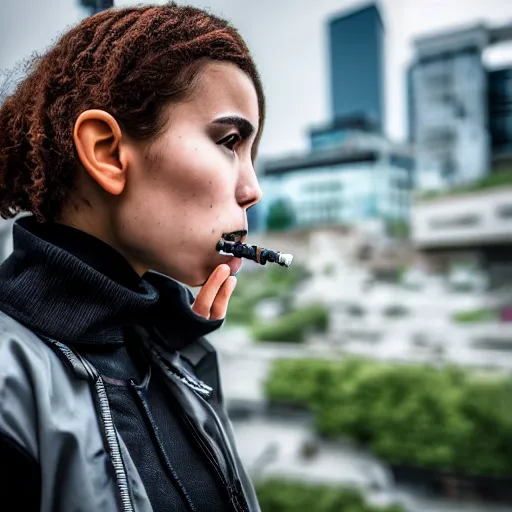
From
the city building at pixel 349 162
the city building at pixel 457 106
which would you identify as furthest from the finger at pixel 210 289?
the city building at pixel 457 106

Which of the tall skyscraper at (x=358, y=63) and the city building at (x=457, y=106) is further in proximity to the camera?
the city building at (x=457, y=106)

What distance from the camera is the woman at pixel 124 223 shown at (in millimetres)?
489

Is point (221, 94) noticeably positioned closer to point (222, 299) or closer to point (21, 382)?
point (222, 299)

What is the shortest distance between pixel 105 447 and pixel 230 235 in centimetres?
24

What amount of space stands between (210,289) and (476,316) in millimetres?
2894

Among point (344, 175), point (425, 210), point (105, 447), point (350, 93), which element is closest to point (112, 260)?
point (105, 447)

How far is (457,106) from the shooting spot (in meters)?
2.86

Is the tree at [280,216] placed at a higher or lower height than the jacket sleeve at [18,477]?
lower

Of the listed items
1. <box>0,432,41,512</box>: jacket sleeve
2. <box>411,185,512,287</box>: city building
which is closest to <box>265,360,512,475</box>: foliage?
<box>411,185,512,287</box>: city building

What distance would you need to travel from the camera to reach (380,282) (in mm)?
3438

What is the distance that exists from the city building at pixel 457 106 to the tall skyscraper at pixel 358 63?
0.33m

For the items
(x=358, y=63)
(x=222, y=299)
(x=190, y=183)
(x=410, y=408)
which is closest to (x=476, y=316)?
(x=410, y=408)

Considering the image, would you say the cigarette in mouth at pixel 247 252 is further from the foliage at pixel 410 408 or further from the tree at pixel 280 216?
the foliage at pixel 410 408

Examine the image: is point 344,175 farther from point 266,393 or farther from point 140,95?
point 140,95
